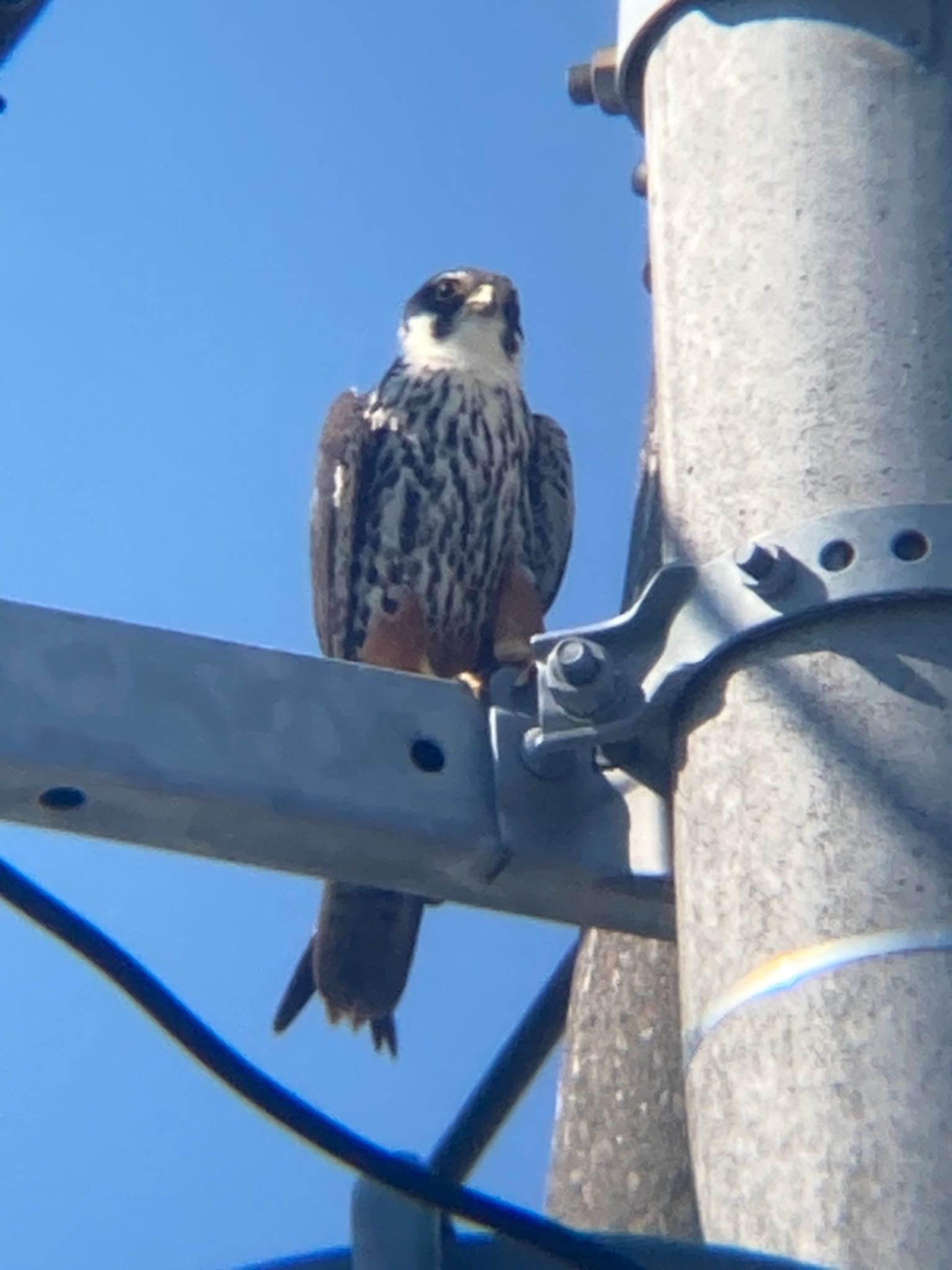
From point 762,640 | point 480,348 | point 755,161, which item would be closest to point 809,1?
point 755,161

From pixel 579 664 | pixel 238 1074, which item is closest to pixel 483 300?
pixel 579 664

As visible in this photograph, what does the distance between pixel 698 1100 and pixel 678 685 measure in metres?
0.32

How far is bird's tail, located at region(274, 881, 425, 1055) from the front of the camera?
11.6ft

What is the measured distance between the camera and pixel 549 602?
4.76m

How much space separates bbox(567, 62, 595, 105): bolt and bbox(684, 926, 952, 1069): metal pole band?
5.41 ft

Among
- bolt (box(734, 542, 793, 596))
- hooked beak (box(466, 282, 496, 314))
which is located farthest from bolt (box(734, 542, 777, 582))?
hooked beak (box(466, 282, 496, 314))

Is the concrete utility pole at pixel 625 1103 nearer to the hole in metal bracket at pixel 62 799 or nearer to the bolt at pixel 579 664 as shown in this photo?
the bolt at pixel 579 664

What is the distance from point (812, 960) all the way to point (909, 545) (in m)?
0.31

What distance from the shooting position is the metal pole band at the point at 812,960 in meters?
1.55

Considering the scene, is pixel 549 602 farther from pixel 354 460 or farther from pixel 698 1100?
pixel 698 1100

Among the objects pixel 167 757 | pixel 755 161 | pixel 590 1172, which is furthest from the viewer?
pixel 590 1172

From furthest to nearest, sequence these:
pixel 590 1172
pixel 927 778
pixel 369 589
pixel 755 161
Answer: pixel 369 589, pixel 590 1172, pixel 755 161, pixel 927 778

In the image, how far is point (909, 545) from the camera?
170 centimetres

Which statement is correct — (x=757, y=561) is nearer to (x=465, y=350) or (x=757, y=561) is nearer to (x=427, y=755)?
(x=427, y=755)
